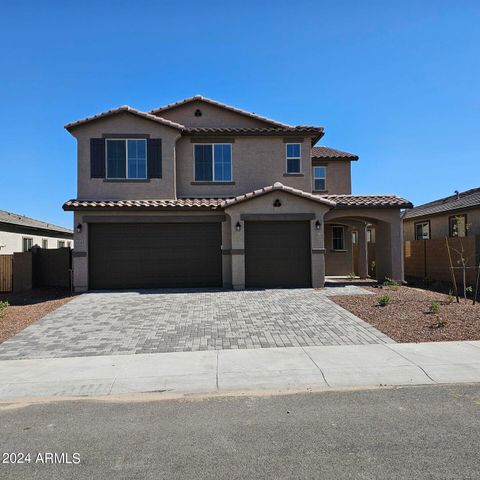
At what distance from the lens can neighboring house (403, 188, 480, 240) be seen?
64.6 ft

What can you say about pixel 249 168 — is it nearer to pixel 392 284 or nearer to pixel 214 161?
pixel 214 161

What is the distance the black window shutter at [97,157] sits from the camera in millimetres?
16656

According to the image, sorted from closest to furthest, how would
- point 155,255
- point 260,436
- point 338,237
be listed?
point 260,436 < point 155,255 < point 338,237

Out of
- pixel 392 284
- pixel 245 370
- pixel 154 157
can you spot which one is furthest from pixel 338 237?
pixel 245 370

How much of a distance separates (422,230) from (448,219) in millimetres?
3022

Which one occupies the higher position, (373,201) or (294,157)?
(294,157)

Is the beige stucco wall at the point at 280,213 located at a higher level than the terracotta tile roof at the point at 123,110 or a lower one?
lower

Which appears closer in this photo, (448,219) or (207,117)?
(207,117)

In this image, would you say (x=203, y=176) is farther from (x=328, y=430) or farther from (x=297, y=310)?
(x=328, y=430)

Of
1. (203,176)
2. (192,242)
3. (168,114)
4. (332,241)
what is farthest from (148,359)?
(332,241)

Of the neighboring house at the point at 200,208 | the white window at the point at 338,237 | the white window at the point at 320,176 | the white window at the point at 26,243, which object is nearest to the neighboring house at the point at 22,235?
the white window at the point at 26,243

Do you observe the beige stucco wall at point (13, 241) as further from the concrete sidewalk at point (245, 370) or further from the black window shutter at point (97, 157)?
the concrete sidewalk at point (245, 370)

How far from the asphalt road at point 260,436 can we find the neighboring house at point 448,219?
576 inches

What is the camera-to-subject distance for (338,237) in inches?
924
